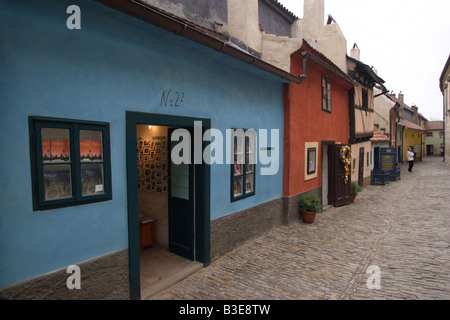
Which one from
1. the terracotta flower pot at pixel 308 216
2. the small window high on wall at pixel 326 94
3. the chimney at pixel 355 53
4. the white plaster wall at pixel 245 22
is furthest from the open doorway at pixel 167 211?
the chimney at pixel 355 53

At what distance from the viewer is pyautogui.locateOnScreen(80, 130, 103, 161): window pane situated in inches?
130

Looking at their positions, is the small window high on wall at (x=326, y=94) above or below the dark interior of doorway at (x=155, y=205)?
above

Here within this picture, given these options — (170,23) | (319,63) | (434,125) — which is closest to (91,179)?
(170,23)

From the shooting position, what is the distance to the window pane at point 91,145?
330cm

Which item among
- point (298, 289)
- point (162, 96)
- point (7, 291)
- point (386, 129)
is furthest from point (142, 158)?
point (386, 129)

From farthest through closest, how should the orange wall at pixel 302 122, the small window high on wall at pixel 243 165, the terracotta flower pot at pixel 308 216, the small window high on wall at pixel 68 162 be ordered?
the terracotta flower pot at pixel 308 216, the orange wall at pixel 302 122, the small window high on wall at pixel 243 165, the small window high on wall at pixel 68 162

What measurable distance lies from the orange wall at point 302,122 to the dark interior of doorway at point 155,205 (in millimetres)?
3619

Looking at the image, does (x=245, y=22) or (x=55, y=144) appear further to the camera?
(x=245, y=22)

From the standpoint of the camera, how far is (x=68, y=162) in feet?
10.4

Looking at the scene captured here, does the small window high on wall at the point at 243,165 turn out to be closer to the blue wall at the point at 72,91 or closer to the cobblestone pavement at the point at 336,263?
the cobblestone pavement at the point at 336,263

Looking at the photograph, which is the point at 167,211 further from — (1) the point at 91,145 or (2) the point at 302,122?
(2) the point at 302,122

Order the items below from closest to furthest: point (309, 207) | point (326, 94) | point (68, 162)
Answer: point (68, 162)
point (309, 207)
point (326, 94)

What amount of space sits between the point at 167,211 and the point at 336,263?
12.0 ft

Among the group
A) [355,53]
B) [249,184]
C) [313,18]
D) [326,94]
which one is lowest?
[249,184]
